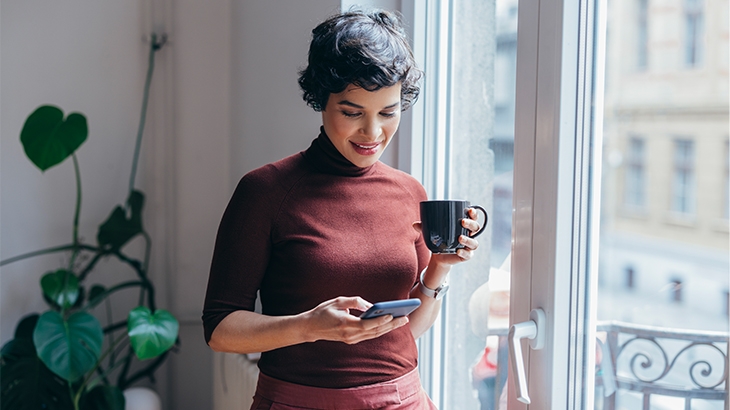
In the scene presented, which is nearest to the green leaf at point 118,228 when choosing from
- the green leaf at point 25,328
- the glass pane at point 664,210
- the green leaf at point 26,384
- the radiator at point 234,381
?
the green leaf at point 25,328

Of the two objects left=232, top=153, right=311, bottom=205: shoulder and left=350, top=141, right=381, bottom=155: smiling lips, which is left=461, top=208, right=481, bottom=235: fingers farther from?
left=232, top=153, right=311, bottom=205: shoulder

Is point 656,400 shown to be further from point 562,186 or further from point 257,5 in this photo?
point 257,5

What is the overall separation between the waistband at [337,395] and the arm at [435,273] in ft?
0.50

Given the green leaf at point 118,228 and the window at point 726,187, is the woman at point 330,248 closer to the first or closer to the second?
the window at point 726,187

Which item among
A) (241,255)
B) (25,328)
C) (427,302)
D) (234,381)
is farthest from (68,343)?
(427,302)

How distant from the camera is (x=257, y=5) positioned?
2.05m

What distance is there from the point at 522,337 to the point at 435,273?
0.19 m

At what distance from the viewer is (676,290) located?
0.90 meters

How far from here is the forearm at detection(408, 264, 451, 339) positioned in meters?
1.10

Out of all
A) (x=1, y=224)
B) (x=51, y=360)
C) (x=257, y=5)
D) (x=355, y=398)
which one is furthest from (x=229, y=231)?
(x=1, y=224)

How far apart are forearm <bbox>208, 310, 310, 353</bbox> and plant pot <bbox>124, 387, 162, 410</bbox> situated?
127 cm

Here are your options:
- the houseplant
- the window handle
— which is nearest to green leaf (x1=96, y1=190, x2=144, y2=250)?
the houseplant

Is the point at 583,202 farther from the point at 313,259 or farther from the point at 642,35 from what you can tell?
the point at 313,259

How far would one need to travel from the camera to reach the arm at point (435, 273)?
0.99 m
